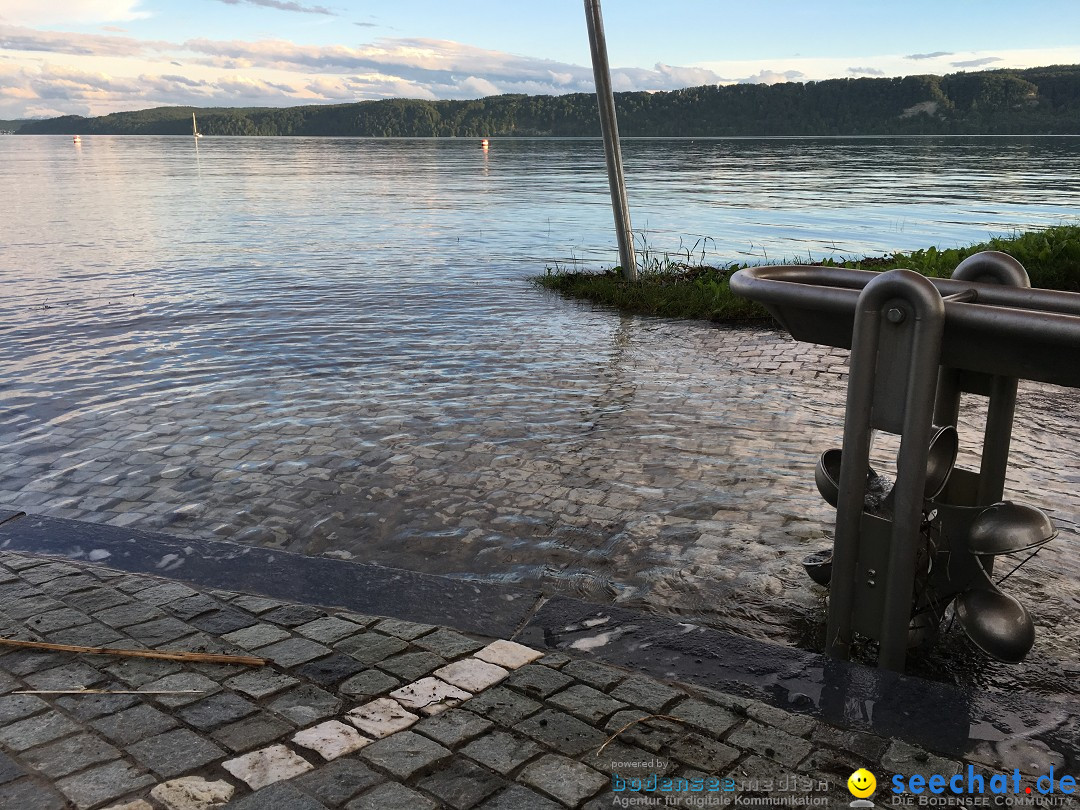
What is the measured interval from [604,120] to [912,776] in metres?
10.8

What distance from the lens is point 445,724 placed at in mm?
2779

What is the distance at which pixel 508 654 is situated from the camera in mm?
3236

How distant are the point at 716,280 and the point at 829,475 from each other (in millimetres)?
8967

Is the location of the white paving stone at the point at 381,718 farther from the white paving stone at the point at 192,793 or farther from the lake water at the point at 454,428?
the lake water at the point at 454,428

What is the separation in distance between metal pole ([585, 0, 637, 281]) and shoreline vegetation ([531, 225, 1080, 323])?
1.47 feet

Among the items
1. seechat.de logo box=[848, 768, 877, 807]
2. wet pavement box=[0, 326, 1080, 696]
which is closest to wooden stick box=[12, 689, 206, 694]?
wet pavement box=[0, 326, 1080, 696]

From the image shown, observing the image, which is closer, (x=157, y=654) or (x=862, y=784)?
(x=862, y=784)

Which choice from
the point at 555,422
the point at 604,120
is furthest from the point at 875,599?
the point at 604,120

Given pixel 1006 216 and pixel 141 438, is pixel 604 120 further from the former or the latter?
pixel 1006 216

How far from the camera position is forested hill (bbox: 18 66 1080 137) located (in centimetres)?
12357

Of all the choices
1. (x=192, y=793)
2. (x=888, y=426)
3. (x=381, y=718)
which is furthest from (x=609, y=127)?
(x=192, y=793)

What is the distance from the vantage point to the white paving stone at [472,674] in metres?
3.02

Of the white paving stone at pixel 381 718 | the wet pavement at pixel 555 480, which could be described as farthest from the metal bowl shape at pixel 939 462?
the white paving stone at pixel 381 718

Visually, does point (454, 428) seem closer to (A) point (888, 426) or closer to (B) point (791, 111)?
(A) point (888, 426)
